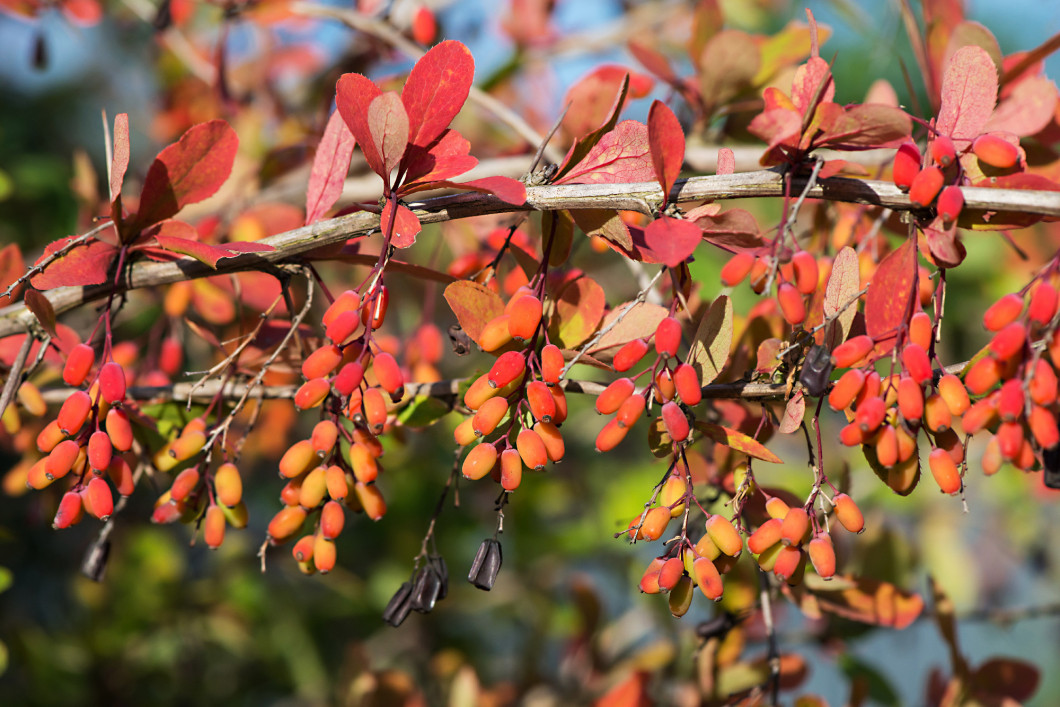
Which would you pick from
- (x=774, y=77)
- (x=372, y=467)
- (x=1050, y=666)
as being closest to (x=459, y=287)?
(x=372, y=467)

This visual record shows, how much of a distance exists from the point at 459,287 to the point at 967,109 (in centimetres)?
50

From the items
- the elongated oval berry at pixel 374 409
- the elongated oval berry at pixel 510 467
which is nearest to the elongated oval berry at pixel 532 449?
the elongated oval berry at pixel 510 467

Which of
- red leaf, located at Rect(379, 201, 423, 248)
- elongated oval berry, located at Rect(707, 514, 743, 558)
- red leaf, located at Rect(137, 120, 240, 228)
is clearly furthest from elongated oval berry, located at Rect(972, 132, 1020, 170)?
red leaf, located at Rect(137, 120, 240, 228)

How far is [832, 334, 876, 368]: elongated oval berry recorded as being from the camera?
670 mm

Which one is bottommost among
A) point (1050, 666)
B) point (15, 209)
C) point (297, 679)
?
point (1050, 666)

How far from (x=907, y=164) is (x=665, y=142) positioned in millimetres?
219

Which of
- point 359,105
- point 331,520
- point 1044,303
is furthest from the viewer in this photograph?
point 331,520

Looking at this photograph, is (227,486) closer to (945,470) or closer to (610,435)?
(610,435)

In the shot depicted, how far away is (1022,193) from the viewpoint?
A: 2.12ft

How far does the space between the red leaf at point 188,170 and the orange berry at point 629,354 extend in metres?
0.45

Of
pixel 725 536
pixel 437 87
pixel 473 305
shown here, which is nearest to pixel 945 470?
pixel 725 536

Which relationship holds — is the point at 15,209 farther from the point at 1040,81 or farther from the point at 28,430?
the point at 1040,81

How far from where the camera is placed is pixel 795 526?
69cm

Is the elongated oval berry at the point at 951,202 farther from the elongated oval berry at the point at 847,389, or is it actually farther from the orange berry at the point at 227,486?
the orange berry at the point at 227,486
